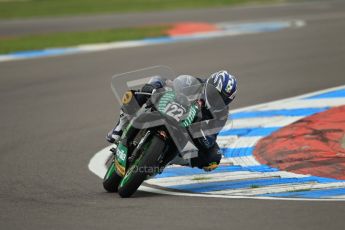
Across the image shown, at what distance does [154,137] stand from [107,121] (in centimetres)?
441

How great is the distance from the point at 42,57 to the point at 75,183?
10.3m

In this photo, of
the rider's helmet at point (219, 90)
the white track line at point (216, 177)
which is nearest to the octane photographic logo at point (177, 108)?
the rider's helmet at point (219, 90)

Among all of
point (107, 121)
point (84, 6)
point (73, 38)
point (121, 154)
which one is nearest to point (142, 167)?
point (121, 154)

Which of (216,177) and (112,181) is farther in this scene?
(216,177)

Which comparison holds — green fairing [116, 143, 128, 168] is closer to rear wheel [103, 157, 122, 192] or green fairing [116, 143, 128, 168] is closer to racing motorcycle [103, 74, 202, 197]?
racing motorcycle [103, 74, 202, 197]

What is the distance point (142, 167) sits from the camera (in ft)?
25.4

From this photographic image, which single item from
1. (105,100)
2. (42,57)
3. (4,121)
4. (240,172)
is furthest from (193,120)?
(42,57)

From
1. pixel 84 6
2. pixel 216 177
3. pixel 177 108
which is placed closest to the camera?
pixel 177 108

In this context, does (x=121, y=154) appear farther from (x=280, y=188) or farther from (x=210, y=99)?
(x=280, y=188)

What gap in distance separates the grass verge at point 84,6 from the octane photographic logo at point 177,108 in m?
21.8

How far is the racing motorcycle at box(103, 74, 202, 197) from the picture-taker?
25.6 feet

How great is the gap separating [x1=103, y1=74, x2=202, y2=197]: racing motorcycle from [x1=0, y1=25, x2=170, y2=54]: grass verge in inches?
462

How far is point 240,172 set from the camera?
891cm

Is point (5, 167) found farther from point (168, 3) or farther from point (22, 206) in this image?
point (168, 3)
